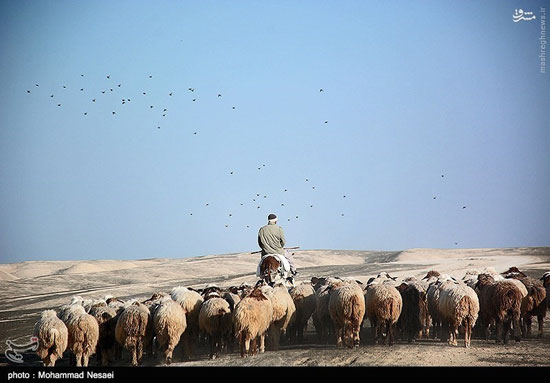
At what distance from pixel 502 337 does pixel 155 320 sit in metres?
8.51

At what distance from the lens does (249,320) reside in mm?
14531

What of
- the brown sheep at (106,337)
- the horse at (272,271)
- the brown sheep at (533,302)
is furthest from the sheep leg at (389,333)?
the brown sheep at (106,337)

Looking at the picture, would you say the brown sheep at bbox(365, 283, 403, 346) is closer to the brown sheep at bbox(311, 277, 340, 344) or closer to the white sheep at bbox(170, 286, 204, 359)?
the brown sheep at bbox(311, 277, 340, 344)

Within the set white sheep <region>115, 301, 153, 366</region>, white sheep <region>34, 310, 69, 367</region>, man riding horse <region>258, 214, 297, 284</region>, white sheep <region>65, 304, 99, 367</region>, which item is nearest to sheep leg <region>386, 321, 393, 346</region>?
man riding horse <region>258, 214, 297, 284</region>

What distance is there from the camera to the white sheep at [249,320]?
14508mm

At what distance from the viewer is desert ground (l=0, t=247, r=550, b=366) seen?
1361 cm

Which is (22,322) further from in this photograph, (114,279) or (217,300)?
(114,279)

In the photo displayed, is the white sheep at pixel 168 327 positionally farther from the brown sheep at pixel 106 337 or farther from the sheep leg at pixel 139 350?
the brown sheep at pixel 106 337

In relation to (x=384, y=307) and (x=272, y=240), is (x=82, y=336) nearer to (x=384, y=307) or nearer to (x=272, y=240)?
(x=272, y=240)

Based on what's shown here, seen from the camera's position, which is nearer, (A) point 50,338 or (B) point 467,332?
(A) point 50,338

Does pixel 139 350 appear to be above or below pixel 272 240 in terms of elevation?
below

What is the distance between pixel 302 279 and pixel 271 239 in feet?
55.8

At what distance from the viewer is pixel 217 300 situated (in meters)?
15.5

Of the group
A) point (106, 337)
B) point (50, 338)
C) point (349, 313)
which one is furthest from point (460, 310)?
point (50, 338)
